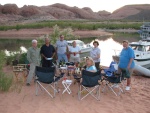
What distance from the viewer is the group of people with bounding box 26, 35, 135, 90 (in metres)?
7.21

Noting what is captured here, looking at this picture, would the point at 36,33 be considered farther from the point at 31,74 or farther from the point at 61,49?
the point at 31,74

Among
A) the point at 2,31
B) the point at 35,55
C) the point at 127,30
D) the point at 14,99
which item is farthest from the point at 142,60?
A: the point at 127,30

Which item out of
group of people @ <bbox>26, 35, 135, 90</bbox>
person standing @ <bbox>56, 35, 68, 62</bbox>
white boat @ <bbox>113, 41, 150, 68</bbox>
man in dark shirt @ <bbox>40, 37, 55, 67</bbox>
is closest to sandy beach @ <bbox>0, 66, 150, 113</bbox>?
group of people @ <bbox>26, 35, 135, 90</bbox>

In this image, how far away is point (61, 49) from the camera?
9.40m

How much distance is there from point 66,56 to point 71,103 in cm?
361

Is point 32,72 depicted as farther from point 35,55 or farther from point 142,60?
point 142,60

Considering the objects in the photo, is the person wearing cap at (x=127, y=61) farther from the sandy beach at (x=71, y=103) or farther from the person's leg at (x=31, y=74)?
the person's leg at (x=31, y=74)

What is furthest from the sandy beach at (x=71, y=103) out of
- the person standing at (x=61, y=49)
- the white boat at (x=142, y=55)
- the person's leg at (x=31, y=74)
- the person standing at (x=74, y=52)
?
the white boat at (x=142, y=55)

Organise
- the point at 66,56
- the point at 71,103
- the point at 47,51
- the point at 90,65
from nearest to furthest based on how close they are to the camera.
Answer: the point at 71,103 < the point at 90,65 < the point at 47,51 < the point at 66,56

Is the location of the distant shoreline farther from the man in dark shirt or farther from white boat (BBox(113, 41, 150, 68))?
the man in dark shirt

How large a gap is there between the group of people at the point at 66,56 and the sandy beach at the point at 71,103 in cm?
73

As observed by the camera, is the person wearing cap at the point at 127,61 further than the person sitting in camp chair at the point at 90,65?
Yes

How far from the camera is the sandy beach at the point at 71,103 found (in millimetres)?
5797

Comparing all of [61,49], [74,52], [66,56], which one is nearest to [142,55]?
[66,56]
